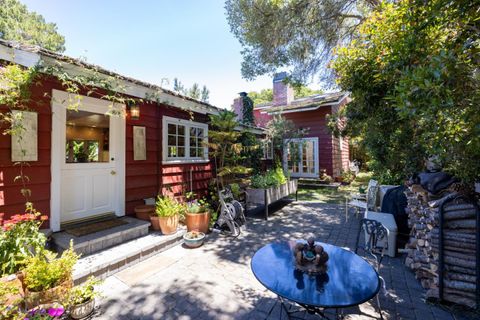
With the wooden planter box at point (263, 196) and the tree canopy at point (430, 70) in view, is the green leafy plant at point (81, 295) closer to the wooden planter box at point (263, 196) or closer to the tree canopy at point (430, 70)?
the tree canopy at point (430, 70)

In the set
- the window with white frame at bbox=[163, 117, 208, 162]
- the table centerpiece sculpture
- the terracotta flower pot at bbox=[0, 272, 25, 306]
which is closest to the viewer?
the table centerpiece sculpture

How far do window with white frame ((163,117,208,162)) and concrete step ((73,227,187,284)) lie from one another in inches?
73.4

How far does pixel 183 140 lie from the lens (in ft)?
18.5

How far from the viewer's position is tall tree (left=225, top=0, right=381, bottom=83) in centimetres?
663

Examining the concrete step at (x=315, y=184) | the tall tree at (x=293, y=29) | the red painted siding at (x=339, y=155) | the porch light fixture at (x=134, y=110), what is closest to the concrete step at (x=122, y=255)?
the porch light fixture at (x=134, y=110)

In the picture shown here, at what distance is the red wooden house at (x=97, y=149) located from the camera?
9.84ft

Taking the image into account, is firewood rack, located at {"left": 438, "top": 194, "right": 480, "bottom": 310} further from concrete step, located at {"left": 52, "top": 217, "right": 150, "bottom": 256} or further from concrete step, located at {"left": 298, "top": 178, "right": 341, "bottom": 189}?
concrete step, located at {"left": 298, "top": 178, "right": 341, "bottom": 189}

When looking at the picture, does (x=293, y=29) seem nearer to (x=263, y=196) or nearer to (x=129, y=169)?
(x=263, y=196)

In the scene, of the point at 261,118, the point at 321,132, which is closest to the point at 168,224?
the point at 321,132

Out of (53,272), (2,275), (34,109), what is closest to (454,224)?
(53,272)

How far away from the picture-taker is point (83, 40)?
6.57 m

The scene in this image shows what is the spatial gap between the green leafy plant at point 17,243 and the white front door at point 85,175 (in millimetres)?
843

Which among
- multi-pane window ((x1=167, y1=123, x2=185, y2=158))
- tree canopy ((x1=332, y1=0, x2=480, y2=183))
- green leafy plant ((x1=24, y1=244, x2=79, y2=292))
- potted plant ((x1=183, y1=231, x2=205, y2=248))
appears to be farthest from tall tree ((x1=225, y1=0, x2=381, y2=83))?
green leafy plant ((x1=24, y1=244, x2=79, y2=292))

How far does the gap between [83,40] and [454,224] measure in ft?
30.5
